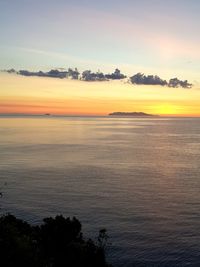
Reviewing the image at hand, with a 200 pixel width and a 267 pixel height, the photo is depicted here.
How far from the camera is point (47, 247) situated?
34.4 metres

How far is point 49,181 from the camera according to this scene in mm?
79375

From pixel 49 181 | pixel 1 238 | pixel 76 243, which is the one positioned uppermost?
pixel 1 238

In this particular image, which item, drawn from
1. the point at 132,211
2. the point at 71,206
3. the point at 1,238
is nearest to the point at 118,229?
the point at 132,211

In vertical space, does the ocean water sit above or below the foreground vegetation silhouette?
below

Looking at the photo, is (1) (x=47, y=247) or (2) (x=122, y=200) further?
(2) (x=122, y=200)

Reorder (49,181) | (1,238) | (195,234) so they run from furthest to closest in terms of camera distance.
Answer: (49,181), (195,234), (1,238)

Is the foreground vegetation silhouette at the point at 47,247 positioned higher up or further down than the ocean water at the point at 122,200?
higher up

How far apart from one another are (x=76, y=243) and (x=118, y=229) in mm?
14917

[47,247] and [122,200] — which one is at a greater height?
[47,247]

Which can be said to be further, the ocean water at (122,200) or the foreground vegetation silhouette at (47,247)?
the ocean water at (122,200)

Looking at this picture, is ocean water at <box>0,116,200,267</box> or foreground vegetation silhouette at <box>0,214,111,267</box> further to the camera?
ocean water at <box>0,116,200,267</box>

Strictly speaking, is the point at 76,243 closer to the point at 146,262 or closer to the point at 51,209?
the point at 146,262

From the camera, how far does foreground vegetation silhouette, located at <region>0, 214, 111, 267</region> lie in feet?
83.5

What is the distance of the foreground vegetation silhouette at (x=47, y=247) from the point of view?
83.5 feet
